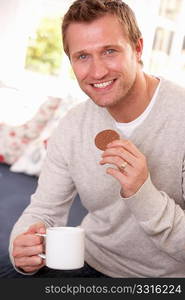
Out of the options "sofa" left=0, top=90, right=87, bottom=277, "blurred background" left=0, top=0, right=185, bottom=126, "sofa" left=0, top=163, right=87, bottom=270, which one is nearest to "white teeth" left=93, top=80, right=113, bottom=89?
"sofa" left=0, top=163, right=87, bottom=270

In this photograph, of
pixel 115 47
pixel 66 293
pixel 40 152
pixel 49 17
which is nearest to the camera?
pixel 66 293

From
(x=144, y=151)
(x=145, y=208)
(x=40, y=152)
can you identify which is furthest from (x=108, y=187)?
(x=40, y=152)

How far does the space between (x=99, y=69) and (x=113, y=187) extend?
1.20 feet

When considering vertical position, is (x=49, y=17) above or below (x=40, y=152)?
above

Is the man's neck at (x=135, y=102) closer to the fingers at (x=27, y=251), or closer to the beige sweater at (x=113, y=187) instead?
the beige sweater at (x=113, y=187)

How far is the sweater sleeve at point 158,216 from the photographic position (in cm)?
132

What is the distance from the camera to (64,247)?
1.19m

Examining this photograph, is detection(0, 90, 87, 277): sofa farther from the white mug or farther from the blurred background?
the white mug

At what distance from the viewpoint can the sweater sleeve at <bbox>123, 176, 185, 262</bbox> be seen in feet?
4.32

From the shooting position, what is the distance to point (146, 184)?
4.30ft

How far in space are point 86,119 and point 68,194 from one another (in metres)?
0.26

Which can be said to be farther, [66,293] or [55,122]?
[55,122]

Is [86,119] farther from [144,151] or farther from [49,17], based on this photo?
[49,17]

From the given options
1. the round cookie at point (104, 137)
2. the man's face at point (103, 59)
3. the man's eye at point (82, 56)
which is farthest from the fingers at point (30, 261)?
the man's eye at point (82, 56)
